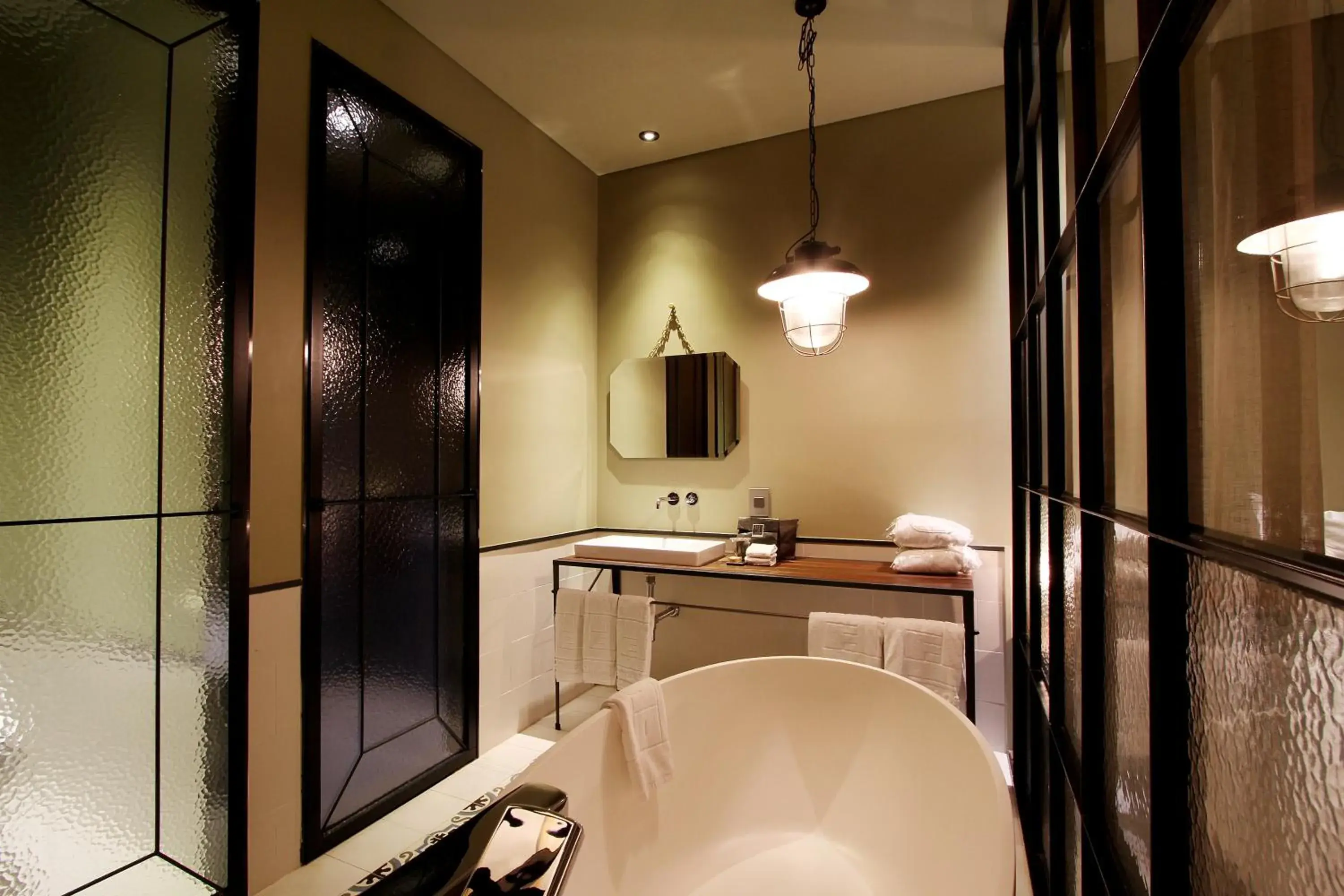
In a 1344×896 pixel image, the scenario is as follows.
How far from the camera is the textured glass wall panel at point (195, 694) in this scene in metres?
1.48

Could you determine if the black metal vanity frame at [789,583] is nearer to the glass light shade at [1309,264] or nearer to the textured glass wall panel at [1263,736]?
the textured glass wall panel at [1263,736]

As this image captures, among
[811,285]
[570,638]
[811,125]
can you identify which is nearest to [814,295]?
[811,285]

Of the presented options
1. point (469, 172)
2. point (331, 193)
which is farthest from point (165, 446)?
point (469, 172)

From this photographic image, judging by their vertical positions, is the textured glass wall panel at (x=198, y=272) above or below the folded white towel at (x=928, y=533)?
above

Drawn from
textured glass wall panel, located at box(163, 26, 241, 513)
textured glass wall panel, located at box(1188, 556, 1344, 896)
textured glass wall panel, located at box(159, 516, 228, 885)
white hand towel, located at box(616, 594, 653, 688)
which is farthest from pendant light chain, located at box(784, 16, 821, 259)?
textured glass wall panel, located at box(159, 516, 228, 885)

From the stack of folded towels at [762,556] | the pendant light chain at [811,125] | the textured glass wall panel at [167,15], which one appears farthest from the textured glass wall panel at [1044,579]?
the textured glass wall panel at [167,15]

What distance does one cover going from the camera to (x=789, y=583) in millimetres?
2576

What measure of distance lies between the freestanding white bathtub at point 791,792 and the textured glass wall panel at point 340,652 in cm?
102

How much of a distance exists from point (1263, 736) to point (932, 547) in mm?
1991

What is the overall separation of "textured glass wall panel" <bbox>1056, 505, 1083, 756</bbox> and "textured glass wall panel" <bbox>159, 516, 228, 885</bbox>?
2.02 m

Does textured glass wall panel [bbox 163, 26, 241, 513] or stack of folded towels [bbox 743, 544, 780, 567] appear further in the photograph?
stack of folded towels [bbox 743, 544, 780, 567]

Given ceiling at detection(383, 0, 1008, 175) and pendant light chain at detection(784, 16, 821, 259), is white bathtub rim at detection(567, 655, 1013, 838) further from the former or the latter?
ceiling at detection(383, 0, 1008, 175)

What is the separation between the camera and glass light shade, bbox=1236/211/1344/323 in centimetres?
37

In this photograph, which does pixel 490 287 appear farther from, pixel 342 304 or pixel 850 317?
pixel 850 317
